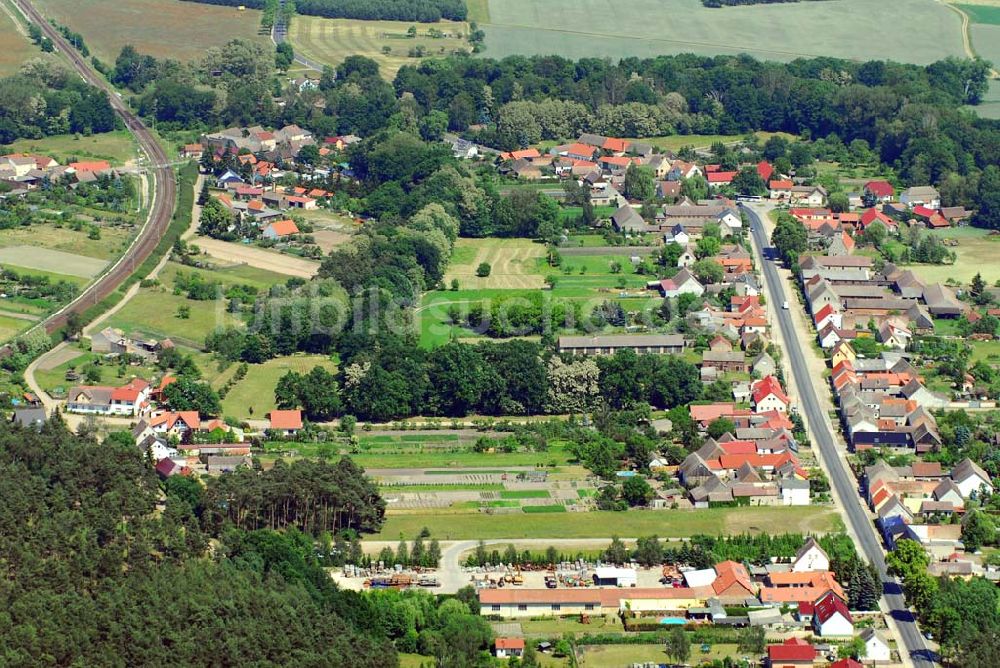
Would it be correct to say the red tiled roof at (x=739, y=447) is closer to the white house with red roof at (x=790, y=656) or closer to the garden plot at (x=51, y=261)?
the white house with red roof at (x=790, y=656)

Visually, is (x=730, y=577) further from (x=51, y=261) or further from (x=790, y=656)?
(x=51, y=261)

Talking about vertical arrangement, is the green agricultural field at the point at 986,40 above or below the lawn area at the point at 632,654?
above

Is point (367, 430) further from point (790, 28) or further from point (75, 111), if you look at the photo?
point (790, 28)

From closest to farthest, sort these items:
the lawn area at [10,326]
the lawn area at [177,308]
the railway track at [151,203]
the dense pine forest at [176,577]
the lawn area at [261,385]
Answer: the dense pine forest at [176,577], the lawn area at [261,385], the lawn area at [10,326], the lawn area at [177,308], the railway track at [151,203]

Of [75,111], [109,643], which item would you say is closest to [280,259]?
[75,111]

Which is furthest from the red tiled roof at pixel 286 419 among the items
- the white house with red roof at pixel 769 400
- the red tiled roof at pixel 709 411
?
the white house with red roof at pixel 769 400

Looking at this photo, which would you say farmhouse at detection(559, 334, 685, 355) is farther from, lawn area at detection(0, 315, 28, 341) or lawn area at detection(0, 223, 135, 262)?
lawn area at detection(0, 223, 135, 262)

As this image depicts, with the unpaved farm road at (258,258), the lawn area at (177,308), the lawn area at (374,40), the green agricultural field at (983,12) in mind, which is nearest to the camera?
the lawn area at (177,308)
